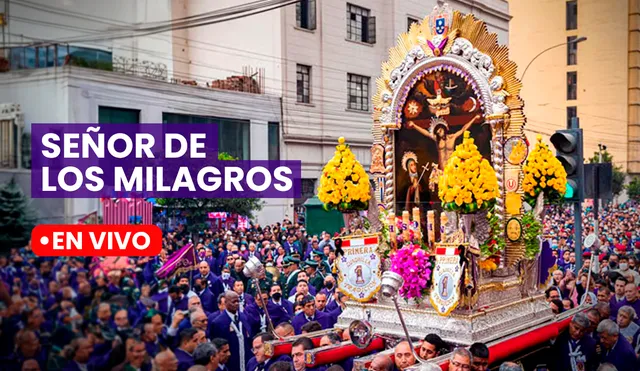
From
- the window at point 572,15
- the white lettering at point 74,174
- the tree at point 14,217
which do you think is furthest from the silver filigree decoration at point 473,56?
the tree at point 14,217

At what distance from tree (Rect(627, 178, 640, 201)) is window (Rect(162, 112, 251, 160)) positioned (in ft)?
35.6

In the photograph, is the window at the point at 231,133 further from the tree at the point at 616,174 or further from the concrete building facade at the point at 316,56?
the tree at the point at 616,174

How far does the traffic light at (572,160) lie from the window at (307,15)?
13.5 meters

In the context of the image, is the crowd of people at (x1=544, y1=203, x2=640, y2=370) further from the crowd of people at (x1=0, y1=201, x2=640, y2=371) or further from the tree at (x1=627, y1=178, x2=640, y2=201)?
the tree at (x1=627, y1=178, x2=640, y2=201)

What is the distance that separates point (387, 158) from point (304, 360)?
327 centimetres

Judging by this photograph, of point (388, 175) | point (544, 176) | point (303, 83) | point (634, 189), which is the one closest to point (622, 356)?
point (544, 176)

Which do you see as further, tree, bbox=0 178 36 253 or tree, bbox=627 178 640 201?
tree, bbox=627 178 640 201

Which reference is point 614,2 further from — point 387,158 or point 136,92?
point 136,92

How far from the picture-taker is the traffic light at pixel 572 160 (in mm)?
7949

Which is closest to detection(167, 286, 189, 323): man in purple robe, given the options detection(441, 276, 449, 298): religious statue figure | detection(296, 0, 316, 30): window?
detection(441, 276, 449, 298): religious statue figure

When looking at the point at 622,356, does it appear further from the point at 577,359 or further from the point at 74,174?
the point at 74,174

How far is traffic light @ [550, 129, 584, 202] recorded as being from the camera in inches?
313

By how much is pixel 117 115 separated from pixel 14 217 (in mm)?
11024

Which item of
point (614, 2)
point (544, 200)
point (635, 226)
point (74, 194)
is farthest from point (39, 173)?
point (635, 226)
